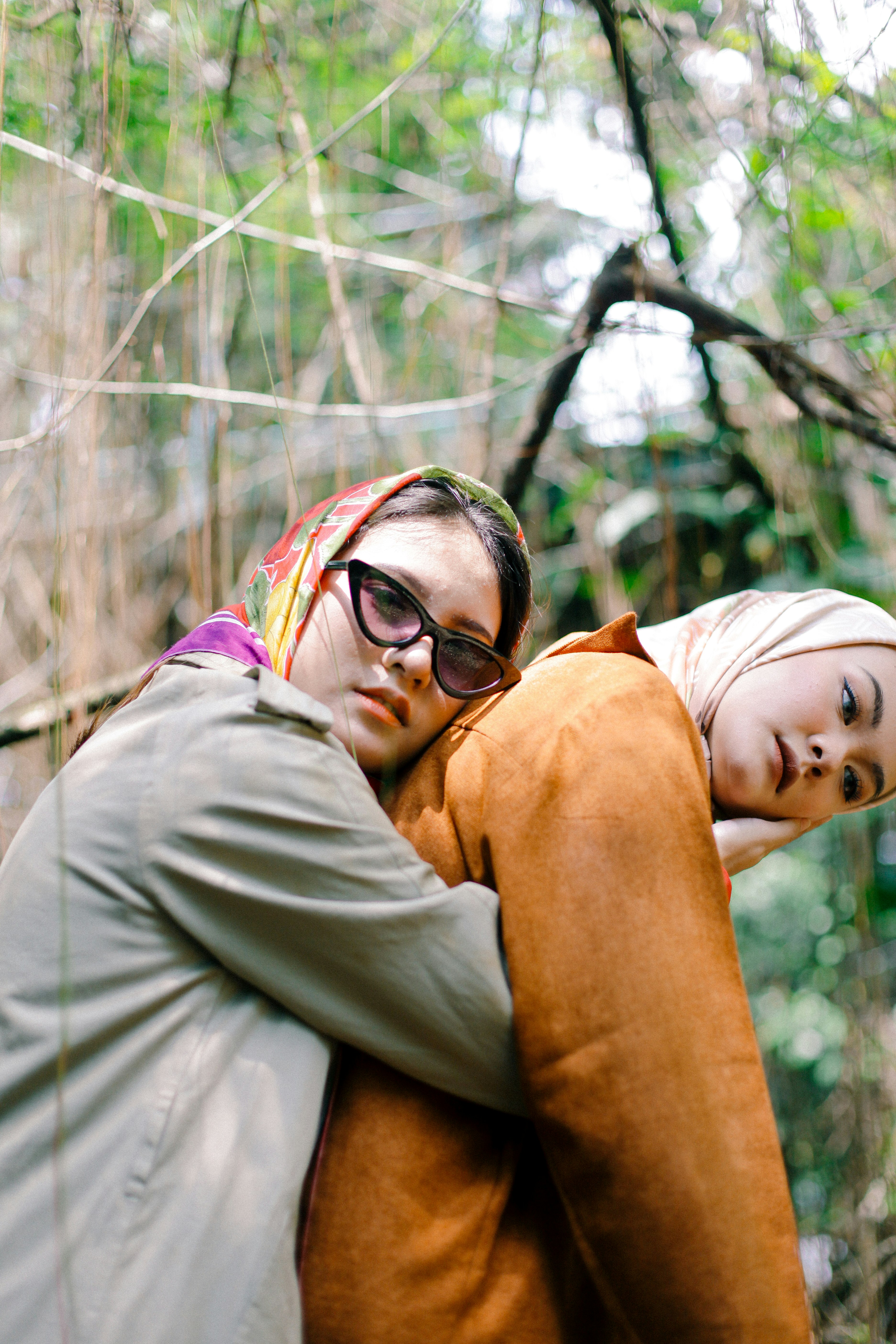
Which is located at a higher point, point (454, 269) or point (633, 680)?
point (454, 269)

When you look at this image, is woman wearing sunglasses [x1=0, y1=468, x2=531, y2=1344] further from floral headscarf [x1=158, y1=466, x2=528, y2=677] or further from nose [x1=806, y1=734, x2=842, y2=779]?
nose [x1=806, y1=734, x2=842, y2=779]

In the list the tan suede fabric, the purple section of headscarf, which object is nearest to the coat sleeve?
the tan suede fabric

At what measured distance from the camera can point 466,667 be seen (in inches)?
34.3

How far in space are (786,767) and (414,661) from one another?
1.40 ft

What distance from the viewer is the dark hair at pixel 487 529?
938 mm

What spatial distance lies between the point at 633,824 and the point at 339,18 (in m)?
2.01

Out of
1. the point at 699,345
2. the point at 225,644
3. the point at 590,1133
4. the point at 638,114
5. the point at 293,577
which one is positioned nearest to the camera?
the point at 590,1133

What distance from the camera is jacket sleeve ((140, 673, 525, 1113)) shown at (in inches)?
24.7

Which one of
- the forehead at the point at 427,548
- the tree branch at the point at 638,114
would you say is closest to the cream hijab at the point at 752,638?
the forehead at the point at 427,548

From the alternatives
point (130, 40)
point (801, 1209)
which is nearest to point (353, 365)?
point (130, 40)

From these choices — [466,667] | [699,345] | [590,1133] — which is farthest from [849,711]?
[699,345]

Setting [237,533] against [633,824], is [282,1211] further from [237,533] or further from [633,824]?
[237,533]

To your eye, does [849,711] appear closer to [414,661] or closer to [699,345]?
[414,661]

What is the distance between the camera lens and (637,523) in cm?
211
